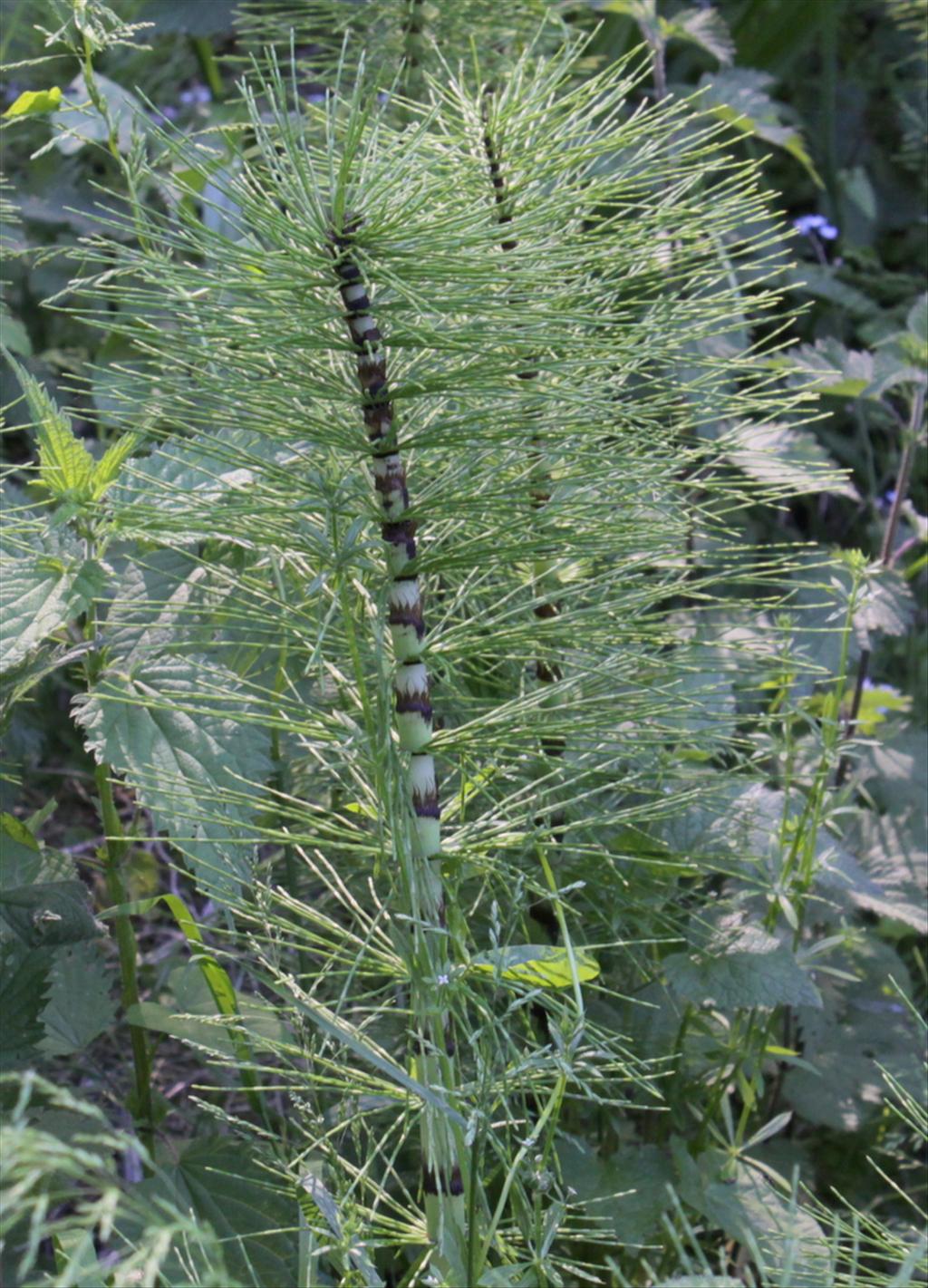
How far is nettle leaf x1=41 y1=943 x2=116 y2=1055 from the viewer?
4.39 feet

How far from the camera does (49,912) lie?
1.27m

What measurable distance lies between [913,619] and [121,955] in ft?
4.73

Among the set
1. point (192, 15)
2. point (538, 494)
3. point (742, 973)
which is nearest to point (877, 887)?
point (742, 973)

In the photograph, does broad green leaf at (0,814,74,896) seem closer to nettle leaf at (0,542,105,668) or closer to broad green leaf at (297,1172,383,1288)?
nettle leaf at (0,542,105,668)

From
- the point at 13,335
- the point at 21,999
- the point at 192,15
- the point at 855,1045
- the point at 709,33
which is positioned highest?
the point at 192,15

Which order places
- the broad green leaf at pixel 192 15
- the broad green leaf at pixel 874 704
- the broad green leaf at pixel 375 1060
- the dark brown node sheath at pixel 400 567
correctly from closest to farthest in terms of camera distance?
the broad green leaf at pixel 375 1060 → the dark brown node sheath at pixel 400 567 → the broad green leaf at pixel 874 704 → the broad green leaf at pixel 192 15

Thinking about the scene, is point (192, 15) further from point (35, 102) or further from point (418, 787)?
point (418, 787)

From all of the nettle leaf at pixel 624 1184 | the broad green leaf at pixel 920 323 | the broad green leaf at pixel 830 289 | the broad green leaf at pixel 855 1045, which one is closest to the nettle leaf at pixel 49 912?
the nettle leaf at pixel 624 1184

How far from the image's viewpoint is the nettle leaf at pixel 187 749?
44.9 inches

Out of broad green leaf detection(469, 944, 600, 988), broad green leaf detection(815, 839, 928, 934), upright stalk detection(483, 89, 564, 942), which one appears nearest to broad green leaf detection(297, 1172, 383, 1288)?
broad green leaf detection(469, 944, 600, 988)

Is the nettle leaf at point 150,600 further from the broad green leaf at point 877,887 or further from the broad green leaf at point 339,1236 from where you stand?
the broad green leaf at point 877,887

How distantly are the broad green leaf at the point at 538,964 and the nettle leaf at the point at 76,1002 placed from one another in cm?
51

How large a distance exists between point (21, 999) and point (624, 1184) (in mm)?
590

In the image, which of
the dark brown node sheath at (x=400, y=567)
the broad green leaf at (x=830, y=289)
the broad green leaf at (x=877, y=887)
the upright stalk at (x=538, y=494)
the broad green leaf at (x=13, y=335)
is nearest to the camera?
the dark brown node sheath at (x=400, y=567)
